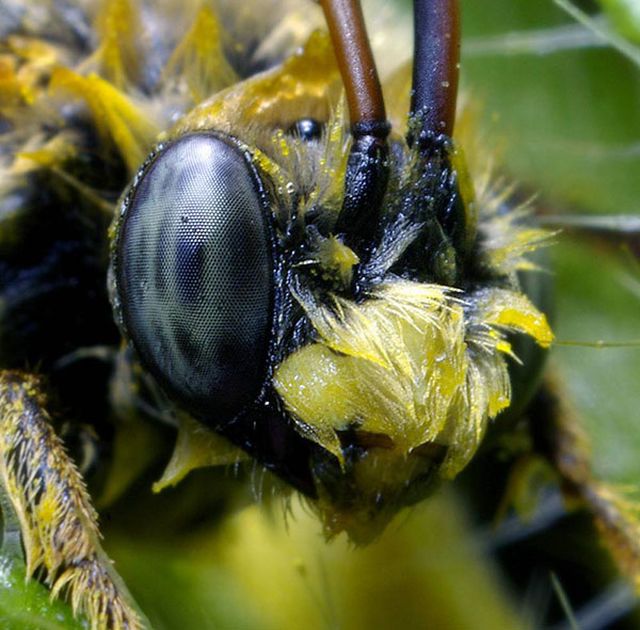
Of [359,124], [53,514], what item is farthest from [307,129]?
[53,514]

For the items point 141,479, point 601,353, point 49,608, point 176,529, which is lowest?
point 601,353

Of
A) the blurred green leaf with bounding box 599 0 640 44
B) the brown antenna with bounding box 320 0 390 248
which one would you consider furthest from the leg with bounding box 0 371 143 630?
the blurred green leaf with bounding box 599 0 640 44

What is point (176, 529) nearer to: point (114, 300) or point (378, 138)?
point (114, 300)

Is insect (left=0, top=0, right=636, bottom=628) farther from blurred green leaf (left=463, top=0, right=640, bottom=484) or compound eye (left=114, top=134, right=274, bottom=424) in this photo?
blurred green leaf (left=463, top=0, right=640, bottom=484)

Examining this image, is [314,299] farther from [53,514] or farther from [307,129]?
[53,514]

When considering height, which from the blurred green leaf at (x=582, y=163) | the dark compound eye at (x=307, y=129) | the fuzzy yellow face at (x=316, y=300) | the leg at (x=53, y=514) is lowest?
the blurred green leaf at (x=582, y=163)

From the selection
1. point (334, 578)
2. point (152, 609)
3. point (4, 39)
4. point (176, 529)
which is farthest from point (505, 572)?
point (4, 39)

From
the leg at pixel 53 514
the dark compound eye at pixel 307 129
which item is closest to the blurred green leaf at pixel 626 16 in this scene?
the dark compound eye at pixel 307 129

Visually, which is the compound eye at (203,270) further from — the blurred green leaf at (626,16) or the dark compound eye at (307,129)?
the blurred green leaf at (626,16)
